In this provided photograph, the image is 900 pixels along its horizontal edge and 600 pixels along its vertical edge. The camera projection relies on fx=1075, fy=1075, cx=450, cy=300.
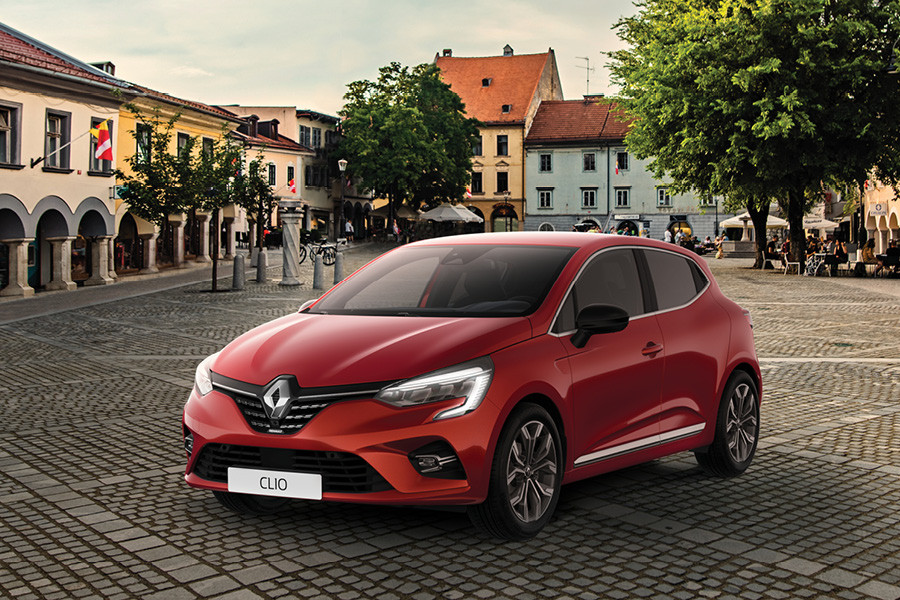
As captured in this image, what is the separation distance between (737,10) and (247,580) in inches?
1364

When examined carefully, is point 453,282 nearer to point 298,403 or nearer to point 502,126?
point 298,403

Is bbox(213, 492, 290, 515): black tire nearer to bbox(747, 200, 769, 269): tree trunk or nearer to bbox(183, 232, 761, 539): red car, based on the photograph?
bbox(183, 232, 761, 539): red car

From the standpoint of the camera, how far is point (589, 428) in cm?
607

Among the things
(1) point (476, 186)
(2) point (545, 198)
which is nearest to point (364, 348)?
(2) point (545, 198)

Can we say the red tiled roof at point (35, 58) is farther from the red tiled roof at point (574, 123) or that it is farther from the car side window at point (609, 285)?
the red tiled roof at point (574, 123)

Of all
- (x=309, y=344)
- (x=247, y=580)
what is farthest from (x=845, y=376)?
(x=247, y=580)

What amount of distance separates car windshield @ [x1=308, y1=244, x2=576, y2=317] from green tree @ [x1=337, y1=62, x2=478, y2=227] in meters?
63.9

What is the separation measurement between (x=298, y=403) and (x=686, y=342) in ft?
9.10

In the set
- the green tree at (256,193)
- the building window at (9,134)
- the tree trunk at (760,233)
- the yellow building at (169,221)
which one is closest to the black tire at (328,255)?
the yellow building at (169,221)

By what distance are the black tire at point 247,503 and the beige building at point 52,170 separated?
1023 inches

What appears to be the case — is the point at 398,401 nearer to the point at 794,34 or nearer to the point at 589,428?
the point at 589,428

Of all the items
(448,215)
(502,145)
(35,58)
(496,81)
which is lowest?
(448,215)

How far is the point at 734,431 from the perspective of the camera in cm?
734

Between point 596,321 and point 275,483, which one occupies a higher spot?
point 596,321
